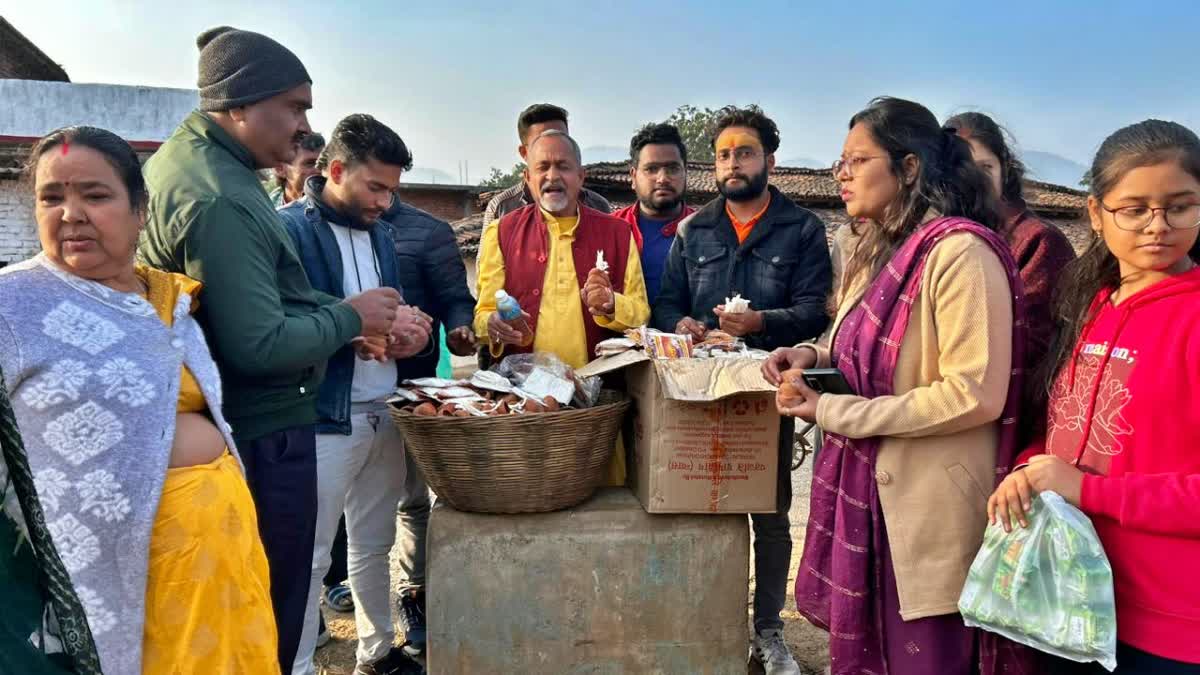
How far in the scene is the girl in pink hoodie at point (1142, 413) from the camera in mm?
1549

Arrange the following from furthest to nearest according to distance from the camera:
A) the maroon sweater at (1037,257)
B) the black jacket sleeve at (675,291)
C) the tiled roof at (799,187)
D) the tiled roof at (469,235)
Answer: the tiled roof at (799,187) → the tiled roof at (469,235) → the black jacket sleeve at (675,291) → the maroon sweater at (1037,257)

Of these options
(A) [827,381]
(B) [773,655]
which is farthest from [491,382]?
(B) [773,655]

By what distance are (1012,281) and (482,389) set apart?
1.54m

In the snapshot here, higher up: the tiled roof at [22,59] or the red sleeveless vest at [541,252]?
the tiled roof at [22,59]

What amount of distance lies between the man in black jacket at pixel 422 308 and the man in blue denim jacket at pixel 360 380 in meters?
Result: 0.15

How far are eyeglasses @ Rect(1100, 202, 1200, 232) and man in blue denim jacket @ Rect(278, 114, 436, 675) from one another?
1885 millimetres

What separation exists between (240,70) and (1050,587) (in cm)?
229

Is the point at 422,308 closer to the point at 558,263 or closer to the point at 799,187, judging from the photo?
the point at 558,263

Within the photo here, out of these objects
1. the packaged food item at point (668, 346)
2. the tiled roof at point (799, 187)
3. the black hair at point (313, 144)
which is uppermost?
the tiled roof at point (799, 187)

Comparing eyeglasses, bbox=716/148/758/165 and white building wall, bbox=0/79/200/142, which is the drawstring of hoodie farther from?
white building wall, bbox=0/79/200/142

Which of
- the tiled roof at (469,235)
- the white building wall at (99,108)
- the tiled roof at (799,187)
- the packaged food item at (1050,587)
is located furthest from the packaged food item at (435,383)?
the white building wall at (99,108)

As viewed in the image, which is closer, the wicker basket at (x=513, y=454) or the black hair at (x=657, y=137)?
the wicker basket at (x=513, y=454)

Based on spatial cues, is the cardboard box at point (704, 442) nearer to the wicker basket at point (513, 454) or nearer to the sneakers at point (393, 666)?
the wicker basket at point (513, 454)

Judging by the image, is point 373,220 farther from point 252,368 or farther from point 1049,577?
point 1049,577
